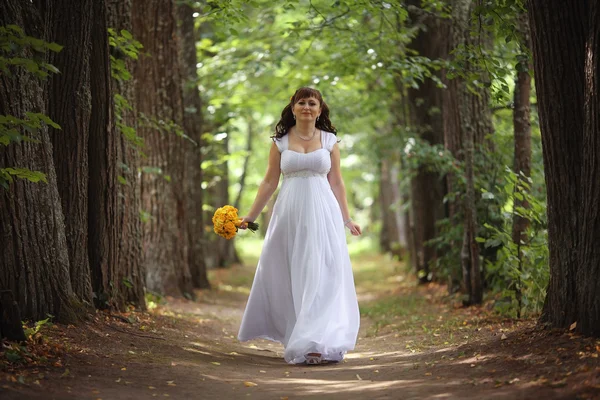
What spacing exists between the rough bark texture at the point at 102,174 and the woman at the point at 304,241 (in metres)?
1.84

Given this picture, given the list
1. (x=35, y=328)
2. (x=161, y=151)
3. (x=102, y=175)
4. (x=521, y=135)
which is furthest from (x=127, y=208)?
(x=521, y=135)

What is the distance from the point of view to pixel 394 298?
15.0 metres

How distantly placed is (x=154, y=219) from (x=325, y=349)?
690 cm

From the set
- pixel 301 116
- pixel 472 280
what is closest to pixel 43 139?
pixel 301 116

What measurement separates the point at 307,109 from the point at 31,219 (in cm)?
290

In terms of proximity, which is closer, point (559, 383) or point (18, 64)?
point (559, 383)

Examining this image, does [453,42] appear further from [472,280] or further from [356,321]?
[356,321]

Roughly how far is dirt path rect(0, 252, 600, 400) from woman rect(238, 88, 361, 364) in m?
0.44

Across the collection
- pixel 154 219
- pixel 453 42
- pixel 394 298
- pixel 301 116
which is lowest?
pixel 394 298

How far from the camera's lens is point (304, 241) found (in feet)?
25.4

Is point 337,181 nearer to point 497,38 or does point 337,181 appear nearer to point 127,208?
point 497,38

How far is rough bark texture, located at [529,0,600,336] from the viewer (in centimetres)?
612

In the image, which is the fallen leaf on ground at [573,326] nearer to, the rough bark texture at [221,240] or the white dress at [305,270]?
the white dress at [305,270]

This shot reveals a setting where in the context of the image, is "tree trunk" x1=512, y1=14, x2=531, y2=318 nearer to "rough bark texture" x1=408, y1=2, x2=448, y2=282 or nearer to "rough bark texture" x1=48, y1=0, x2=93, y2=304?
"rough bark texture" x1=408, y1=2, x2=448, y2=282
